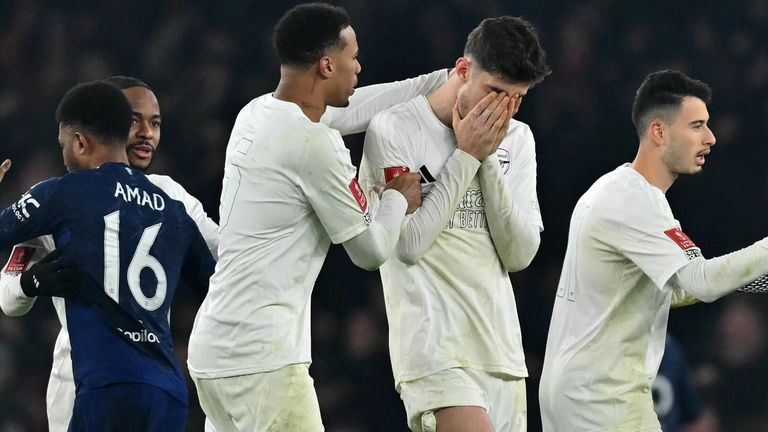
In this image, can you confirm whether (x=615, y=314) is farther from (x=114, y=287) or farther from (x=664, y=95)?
(x=114, y=287)

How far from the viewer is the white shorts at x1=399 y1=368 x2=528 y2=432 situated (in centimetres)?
319

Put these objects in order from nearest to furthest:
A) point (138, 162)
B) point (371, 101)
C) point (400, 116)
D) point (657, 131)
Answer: point (400, 116) → point (371, 101) → point (657, 131) → point (138, 162)

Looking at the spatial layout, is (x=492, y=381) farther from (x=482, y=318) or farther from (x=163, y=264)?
(x=163, y=264)

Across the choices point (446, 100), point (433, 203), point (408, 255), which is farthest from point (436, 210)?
point (446, 100)

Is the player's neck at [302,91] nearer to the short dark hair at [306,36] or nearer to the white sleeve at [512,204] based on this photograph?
the short dark hair at [306,36]

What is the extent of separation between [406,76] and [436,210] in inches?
97.8

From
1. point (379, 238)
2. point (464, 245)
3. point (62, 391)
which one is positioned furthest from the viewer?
point (62, 391)

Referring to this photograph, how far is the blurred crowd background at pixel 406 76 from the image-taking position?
214 inches

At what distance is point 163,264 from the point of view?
3.20 m

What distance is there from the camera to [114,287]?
10.1 ft

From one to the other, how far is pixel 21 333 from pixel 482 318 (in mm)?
2921

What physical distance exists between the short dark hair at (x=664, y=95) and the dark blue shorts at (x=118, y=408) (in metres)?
1.81

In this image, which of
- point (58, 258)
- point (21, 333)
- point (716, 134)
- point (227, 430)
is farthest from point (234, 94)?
point (227, 430)

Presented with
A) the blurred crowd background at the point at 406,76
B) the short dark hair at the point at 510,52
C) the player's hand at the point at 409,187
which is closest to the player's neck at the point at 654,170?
the short dark hair at the point at 510,52
